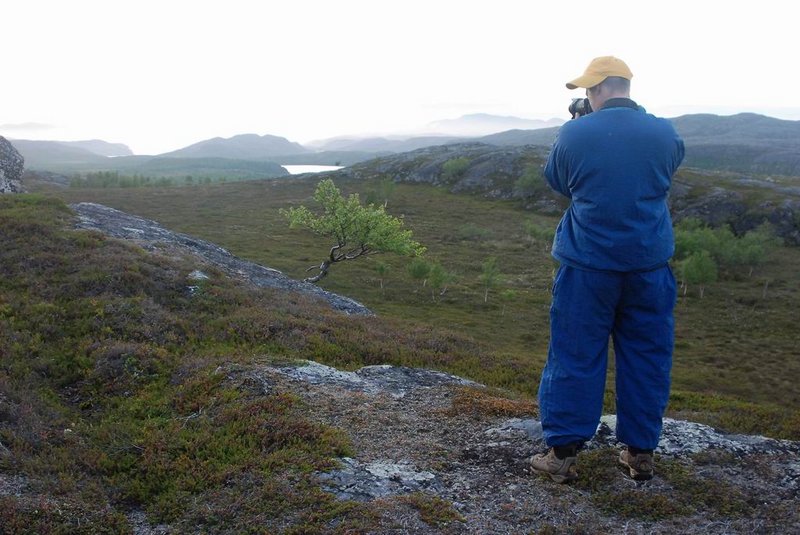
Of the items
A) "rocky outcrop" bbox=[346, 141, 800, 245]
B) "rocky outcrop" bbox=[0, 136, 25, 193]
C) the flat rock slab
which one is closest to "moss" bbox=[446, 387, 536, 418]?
the flat rock slab

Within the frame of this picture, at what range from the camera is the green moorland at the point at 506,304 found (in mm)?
17042

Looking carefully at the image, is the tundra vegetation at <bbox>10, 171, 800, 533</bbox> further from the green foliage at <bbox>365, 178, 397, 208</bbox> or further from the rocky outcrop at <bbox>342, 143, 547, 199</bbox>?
the rocky outcrop at <bbox>342, 143, 547, 199</bbox>

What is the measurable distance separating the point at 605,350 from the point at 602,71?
10.4 ft

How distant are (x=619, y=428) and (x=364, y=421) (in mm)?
3758

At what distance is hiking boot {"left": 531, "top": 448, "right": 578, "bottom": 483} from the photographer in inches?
254

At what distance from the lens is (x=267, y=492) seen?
6.13 meters

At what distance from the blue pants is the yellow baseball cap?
212 centimetres

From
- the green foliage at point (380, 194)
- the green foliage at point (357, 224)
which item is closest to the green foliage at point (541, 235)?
the green foliage at point (380, 194)

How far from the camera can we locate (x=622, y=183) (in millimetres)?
5777

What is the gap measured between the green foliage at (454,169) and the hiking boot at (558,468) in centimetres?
11709

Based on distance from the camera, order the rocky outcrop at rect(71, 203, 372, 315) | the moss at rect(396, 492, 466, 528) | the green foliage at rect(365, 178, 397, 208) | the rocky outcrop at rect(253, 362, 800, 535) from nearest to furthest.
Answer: the moss at rect(396, 492, 466, 528), the rocky outcrop at rect(253, 362, 800, 535), the rocky outcrop at rect(71, 203, 372, 315), the green foliage at rect(365, 178, 397, 208)

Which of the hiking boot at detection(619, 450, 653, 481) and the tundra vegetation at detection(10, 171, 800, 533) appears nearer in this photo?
the tundra vegetation at detection(10, 171, 800, 533)

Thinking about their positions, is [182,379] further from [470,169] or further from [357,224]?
[470,169]

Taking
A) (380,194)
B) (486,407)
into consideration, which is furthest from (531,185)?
(486,407)
